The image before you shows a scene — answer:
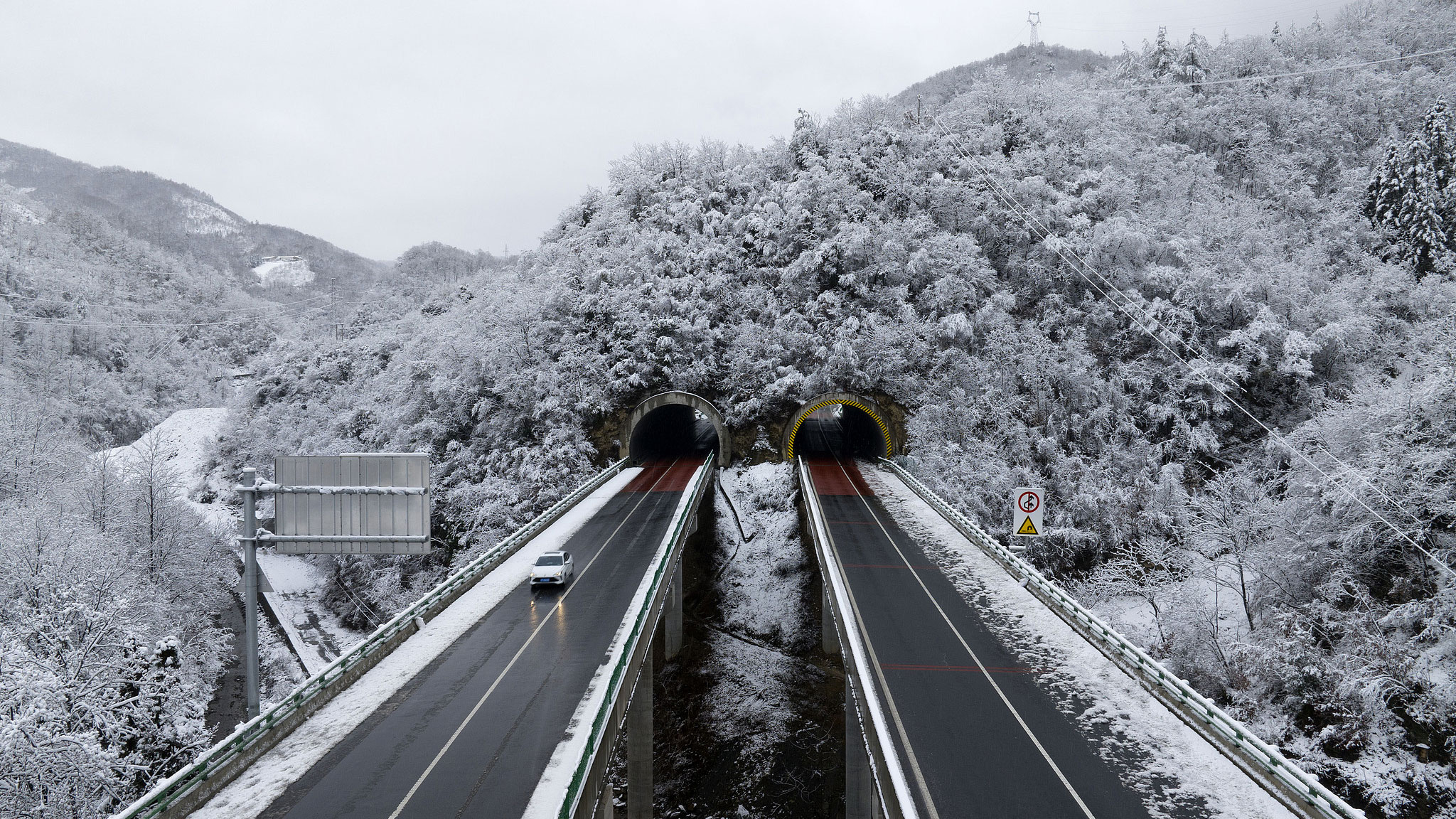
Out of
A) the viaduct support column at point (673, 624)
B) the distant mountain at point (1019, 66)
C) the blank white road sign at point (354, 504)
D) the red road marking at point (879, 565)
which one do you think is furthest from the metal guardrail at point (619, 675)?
the distant mountain at point (1019, 66)

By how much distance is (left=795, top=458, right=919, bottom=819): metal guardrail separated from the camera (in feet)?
35.6

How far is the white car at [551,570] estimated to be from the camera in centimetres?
2156

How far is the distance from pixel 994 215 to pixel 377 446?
4295 cm

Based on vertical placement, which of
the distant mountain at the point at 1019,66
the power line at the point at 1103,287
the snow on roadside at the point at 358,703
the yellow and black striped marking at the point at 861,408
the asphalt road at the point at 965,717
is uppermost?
the distant mountain at the point at 1019,66

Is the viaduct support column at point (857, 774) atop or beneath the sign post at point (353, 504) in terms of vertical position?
beneath

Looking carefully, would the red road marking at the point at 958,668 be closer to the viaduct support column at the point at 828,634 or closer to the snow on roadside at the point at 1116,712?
the snow on roadside at the point at 1116,712

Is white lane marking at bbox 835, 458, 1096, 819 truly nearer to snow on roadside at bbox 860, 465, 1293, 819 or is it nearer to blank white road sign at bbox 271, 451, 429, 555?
snow on roadside at bbox 860, 465, 1293, 819

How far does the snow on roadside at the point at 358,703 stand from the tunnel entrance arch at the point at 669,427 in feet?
56.2

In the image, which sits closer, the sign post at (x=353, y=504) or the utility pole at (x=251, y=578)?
the utility pole at (x=251, y=578)

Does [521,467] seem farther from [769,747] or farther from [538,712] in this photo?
[538,712]

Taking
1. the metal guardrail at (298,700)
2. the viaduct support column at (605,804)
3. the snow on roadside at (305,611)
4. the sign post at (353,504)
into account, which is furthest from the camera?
the snow on roadside at (305,611)

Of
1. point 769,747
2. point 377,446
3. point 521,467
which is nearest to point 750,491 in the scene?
point 521,467

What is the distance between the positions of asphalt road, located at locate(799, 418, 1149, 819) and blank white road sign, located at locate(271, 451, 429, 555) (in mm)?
10588

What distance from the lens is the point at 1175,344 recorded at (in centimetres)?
3803
